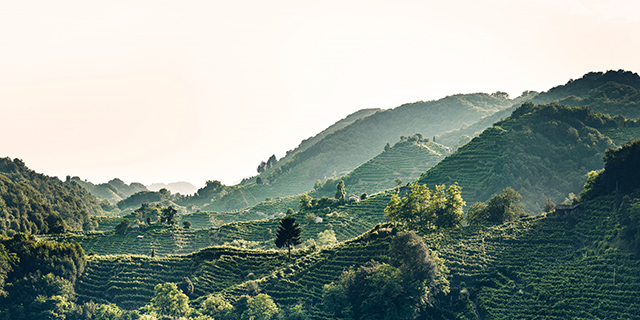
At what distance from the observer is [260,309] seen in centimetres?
9206

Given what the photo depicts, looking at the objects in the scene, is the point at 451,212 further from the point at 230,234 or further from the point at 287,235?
the point at 230,234

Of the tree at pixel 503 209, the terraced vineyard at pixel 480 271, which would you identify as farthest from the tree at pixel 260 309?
the tree at pixel 503 209

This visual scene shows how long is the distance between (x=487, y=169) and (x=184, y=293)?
77.2 meters

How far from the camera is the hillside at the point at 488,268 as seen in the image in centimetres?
8619

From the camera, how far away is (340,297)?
9306 cm

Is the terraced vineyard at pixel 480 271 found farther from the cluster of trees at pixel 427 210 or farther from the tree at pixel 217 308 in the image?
the cluster of trees at pixel 427 210

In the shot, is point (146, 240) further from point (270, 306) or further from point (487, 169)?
point (487, 169)

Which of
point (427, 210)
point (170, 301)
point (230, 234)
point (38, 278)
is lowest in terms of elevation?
point (170, 301)

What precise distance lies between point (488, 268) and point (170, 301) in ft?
158

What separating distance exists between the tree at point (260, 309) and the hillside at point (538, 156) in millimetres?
60757

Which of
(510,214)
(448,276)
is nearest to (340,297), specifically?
(448,276)

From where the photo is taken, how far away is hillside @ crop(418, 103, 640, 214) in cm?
14338

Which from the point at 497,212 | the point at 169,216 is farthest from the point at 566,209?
the point at 169,216

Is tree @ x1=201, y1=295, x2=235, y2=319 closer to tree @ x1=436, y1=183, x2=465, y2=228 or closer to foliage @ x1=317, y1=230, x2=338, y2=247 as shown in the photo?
foliage @ x1=317, y1=230, x2=338, y2=247
